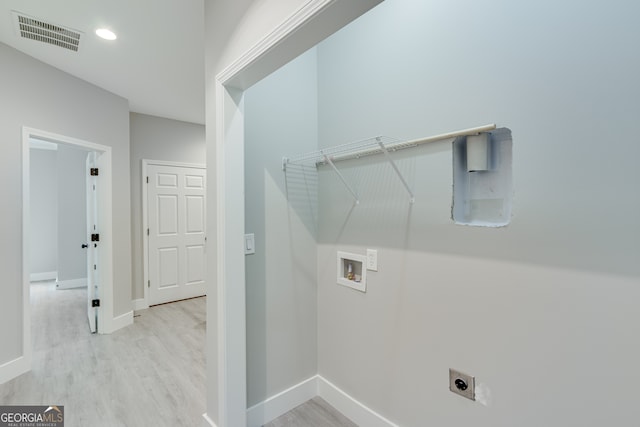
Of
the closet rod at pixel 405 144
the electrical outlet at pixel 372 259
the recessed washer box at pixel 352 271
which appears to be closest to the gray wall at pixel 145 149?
the closet rod at pixel 405 144

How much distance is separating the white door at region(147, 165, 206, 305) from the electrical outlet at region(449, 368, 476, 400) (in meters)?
4.04

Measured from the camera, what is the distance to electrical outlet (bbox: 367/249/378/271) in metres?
1.76

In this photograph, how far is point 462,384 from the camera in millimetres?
1367

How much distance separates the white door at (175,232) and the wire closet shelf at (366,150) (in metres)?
3.06

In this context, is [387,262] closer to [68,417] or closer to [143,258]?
[68,417]

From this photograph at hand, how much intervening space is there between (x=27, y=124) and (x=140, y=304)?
2518 millimetres

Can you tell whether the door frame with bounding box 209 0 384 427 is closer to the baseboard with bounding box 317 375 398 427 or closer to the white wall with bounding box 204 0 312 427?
the white wall with bounding box 204 0 312 427

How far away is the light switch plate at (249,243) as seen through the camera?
1.80 meters

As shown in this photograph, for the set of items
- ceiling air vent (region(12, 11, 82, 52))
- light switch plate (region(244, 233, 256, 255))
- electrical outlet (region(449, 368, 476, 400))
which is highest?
ceiling air vent (region(12, 11, 82, 52))

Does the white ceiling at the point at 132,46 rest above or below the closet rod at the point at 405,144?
above

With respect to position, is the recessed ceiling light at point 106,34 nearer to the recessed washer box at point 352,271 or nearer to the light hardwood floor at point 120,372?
the recessed washer box at point 352,271

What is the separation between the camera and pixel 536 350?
3.76 ft

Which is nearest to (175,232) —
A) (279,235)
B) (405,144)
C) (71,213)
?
(71,213)

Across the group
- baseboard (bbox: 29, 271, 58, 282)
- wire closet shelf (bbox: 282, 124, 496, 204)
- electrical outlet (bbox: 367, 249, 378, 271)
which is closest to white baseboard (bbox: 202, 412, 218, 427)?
electrical outlet (bbox: 367, 249, 378, 271)
